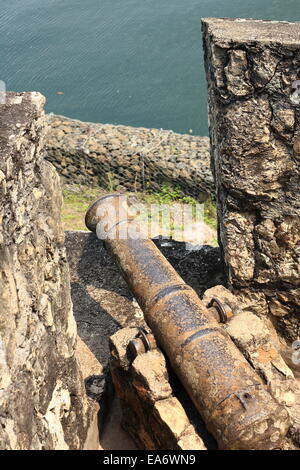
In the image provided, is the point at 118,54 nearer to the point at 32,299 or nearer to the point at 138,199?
the point at 138,199

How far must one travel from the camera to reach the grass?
7.93 m

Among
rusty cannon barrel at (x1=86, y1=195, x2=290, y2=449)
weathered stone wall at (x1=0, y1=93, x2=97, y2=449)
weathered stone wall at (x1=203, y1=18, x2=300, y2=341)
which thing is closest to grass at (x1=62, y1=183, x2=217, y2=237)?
weathered stone wall at (x1=203, y1=18, x2=300, y2=341)

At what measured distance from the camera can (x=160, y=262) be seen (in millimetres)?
3977

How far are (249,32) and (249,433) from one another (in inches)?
95.2

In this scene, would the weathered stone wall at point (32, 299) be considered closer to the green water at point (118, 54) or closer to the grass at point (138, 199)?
the grass at point (138, 199)

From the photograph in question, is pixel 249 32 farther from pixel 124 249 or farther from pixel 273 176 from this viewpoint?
pixel 124 249

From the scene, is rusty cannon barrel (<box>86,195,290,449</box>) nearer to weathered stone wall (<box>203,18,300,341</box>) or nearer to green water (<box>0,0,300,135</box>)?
weathered stone wall (<box>203,18,300,341</box>)

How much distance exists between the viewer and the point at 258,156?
4008 millimetres

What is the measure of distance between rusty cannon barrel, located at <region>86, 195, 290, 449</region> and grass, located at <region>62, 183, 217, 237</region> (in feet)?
12.6

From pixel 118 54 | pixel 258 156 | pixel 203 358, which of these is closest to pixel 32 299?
pixel 203 358

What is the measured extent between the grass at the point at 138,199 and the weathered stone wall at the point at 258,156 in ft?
10.9

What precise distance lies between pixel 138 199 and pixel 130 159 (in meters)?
0.55

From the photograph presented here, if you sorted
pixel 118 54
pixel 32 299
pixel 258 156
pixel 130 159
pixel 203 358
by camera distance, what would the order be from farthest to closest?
pixel 118 54
pixel 130 159
pixel 258 156
pixel 203 358
pixel 32 299

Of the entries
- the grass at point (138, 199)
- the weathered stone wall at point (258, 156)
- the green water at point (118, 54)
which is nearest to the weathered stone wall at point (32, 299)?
the weathered stone wall at point (258, 156)
